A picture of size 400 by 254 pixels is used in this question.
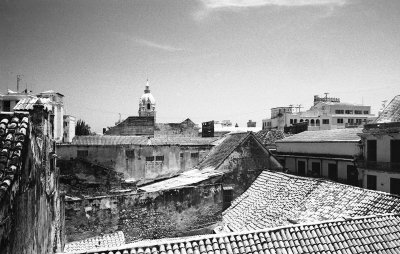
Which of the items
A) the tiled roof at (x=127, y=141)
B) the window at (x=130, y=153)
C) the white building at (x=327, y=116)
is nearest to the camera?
the window at (x=130, y=153)

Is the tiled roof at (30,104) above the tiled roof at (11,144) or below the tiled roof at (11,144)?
above

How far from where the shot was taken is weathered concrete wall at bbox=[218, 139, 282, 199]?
17.6 meters

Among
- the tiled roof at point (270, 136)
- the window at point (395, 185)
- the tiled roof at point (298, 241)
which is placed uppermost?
the tiled roof at point (270, 136)

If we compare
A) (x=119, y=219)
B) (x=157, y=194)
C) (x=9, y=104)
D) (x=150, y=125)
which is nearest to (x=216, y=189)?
(x=157, y=194)

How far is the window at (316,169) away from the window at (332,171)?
3.19 feet

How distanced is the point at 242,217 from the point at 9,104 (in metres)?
47.0

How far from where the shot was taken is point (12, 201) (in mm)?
4867

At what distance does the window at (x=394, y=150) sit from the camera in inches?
668

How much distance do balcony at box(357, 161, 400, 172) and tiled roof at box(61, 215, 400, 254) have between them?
387 inches

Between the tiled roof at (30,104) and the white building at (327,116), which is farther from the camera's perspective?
the white building at (327,116)

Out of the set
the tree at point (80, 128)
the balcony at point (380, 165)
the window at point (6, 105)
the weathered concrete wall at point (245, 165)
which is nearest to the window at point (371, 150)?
the balcony at point (380, 165)

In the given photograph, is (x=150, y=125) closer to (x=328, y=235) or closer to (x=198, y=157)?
(x=198, y=157)

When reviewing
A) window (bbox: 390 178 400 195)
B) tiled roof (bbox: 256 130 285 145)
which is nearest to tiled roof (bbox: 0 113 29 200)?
window (bbox: 390 178 400 195)

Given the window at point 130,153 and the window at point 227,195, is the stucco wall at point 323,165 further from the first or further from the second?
the window at point 130,153
